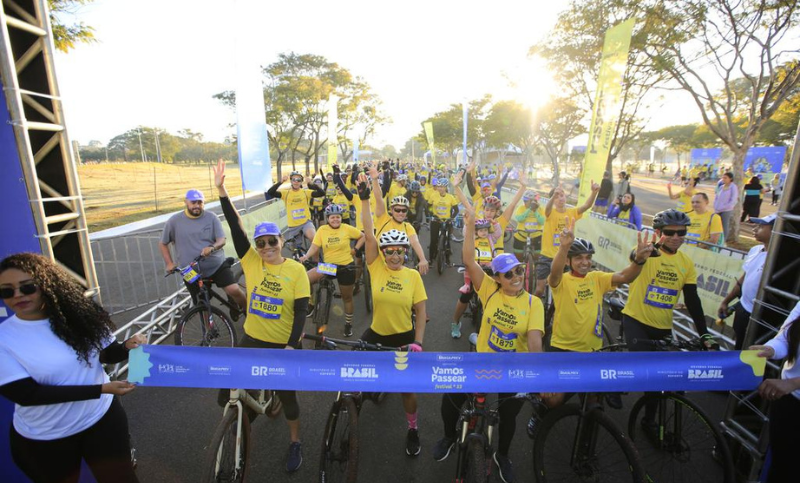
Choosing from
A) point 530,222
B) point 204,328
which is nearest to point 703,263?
point 530,222

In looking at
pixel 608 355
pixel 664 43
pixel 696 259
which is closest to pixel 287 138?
pixel 664 43

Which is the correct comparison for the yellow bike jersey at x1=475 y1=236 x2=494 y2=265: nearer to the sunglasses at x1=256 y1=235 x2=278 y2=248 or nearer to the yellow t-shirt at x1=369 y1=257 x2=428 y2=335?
the yellow t-shirt at x1=369 y1=257 x2=428 y2=335

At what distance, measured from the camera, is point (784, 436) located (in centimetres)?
256

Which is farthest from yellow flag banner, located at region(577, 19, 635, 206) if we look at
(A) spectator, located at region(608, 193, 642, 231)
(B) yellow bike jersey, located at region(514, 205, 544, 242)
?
(A) spectator, located at region(608, 193, 642, 231)

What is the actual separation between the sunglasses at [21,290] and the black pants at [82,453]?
914 millimetres

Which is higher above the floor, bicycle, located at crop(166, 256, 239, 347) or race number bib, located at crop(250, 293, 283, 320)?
race number bib, located at crop(250, 293, 283, 320)

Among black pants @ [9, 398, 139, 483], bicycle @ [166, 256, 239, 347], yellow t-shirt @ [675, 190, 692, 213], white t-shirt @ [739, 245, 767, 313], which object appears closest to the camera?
black pants @ [9, 398, 139, 483]

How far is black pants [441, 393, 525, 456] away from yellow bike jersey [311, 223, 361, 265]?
11.6ft

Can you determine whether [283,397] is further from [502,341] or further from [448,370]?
[502,341]

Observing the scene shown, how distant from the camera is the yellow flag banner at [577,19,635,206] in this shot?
5.65 meters

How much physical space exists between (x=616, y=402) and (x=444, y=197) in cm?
737

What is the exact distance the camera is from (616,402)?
346cm

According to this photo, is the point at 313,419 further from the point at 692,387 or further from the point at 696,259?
the point at 696,259

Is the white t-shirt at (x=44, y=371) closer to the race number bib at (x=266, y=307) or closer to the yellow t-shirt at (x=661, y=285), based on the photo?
the race number bib at (x=266, y=307)
